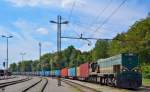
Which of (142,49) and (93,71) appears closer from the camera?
(93,71)

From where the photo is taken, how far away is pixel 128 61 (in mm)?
44281

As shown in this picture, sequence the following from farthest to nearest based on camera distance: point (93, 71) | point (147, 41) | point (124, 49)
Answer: point (124, 49), point (147, 41), point (93, 71)

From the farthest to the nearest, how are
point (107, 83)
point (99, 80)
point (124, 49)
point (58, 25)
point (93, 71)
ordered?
1. point (124, 49)
2. point (58, 25)
3. point (93, 71)
4. point (99, 80)
5. point (107, 83)

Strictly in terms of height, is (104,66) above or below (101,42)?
below

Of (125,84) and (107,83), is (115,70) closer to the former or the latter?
(125,84)

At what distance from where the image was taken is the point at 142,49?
96.9m

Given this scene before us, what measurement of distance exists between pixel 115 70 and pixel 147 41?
166 feet

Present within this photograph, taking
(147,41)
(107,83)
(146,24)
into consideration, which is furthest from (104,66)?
(146,24)

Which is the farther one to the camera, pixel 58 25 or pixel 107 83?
pixel 58 25

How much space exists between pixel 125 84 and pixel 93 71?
2042 centimetres

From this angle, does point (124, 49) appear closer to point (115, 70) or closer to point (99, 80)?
point (99, 80)

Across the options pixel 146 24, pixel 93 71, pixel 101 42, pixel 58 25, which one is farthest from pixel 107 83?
pixel 101 42

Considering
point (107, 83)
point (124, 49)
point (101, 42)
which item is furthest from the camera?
point (101, 42)

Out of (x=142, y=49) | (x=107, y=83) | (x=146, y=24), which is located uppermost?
(x=146, y=24)
